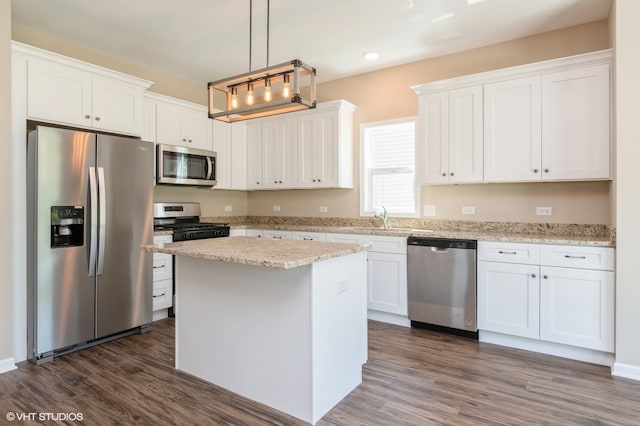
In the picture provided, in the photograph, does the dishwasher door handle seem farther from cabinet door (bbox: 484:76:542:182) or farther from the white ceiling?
the white ceiling

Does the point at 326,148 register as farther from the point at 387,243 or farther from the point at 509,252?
the point at 509,252

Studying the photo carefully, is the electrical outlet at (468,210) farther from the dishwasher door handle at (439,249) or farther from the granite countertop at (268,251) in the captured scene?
the granite countertop at (268,251)

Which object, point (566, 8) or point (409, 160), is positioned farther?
point (409, 160)

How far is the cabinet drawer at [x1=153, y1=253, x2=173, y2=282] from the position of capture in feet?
12.6

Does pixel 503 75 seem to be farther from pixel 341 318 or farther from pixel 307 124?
pixel 341 318

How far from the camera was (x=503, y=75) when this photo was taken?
11.1 ft

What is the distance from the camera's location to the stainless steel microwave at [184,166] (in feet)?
13.6

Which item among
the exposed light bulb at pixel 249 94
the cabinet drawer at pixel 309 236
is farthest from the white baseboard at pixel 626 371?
the exposed light bulb at pixel 249 94

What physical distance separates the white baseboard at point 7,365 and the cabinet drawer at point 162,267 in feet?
4.24

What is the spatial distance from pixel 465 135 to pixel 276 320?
2560mm

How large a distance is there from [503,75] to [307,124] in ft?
7.35

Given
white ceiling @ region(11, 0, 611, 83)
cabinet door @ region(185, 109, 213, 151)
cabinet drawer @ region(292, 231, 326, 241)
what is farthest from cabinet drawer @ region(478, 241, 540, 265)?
cabinet door @ region(185, 109, 213, 151)

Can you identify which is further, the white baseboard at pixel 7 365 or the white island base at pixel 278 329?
the white baseboard at pixel 7 365

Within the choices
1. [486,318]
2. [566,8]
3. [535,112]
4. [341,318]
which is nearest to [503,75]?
[535,112]
